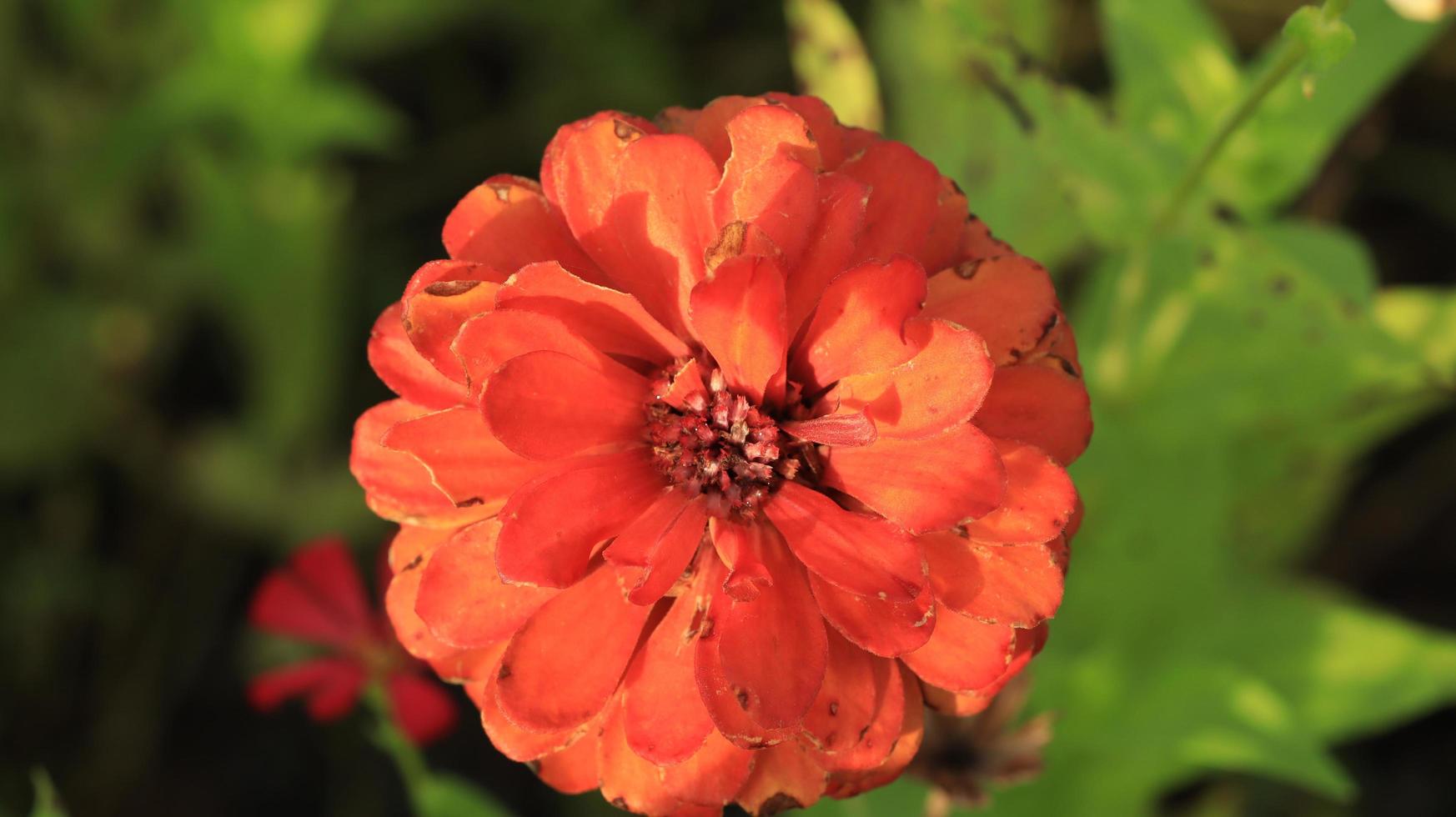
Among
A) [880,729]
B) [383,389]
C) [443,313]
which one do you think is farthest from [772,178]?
[383,389]

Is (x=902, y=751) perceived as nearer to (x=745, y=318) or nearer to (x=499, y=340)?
(x=745, y=318)

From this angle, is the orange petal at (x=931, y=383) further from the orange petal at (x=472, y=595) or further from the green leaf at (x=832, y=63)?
the green leaf at (x=832, y=63)

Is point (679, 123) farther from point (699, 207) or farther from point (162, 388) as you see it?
point (162, 388)

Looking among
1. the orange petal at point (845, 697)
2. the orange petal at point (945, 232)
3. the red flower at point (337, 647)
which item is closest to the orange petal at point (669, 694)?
the orange petal at point (845, 697)

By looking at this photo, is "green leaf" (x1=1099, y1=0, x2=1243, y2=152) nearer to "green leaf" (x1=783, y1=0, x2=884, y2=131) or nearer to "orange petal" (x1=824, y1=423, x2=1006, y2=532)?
"green leaf" (x1=783, y1=0, x2=884, y2=131)

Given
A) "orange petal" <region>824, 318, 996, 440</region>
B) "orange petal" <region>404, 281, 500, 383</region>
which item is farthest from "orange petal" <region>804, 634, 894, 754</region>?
"orange petal" <region>404, 281, 500, 383</region>
